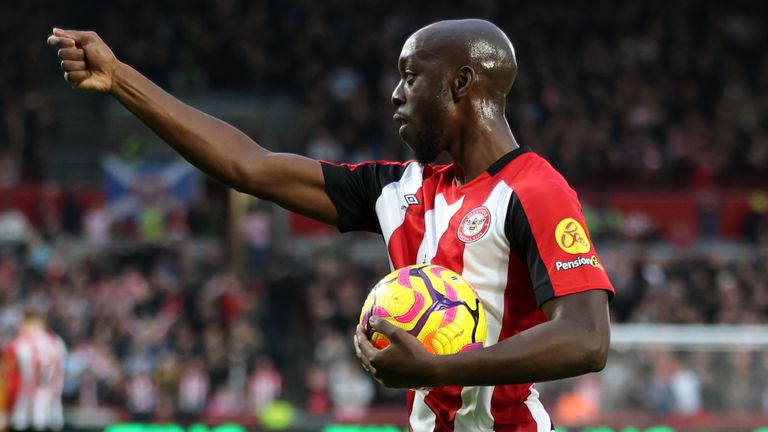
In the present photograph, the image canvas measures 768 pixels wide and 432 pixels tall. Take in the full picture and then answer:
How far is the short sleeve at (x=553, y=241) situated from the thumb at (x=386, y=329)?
476mm

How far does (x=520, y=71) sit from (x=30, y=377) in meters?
11.7

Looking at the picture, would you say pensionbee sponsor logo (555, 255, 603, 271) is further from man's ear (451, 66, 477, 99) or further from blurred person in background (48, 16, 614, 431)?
man's ear (451, 66, 477, 99)

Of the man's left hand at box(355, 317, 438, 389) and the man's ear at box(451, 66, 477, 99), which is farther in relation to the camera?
the man's ear at box(451, 66, 477, 99)

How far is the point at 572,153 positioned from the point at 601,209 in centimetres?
178

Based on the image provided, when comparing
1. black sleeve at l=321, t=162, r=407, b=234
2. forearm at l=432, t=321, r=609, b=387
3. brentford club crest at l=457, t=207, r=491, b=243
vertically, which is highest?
black sleeve at l=321, t=162, r=407, b=234

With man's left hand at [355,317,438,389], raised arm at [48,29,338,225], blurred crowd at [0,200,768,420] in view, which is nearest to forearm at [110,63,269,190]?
raised arm at [48,29,338,225]

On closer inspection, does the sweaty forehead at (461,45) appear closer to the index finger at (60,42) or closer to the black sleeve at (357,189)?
the black sleeve at (357,189)

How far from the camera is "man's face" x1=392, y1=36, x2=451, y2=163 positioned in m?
3.50

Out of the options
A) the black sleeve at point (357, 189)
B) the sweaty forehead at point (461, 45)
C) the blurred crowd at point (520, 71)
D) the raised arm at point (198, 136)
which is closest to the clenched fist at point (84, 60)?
the raised arm at point (198, 136)

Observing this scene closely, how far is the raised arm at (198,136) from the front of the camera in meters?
3.53

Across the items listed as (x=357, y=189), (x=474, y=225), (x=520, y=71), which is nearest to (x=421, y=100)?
(x=474, y=225)

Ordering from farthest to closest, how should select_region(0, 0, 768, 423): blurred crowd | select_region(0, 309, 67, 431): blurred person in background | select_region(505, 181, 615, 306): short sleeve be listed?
select_region(0, 0, 768, 423): blurred crowd < select_region(0, 309, 67, 431): blurred person in background < select_region(505, 181, 615, 306): short sleeve

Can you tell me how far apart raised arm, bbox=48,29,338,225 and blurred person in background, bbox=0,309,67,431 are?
30.9 ft

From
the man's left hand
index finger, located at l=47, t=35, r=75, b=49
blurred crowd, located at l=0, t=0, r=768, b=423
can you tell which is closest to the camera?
the man's left hand
